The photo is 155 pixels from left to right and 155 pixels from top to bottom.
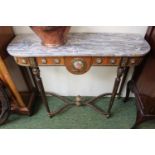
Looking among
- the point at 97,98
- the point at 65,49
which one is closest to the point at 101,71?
the point at 97,98

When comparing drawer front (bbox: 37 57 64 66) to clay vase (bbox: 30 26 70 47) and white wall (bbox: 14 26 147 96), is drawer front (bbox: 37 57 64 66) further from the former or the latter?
white wall (bbox: 14 26 147 96)

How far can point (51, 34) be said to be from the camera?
899 mm

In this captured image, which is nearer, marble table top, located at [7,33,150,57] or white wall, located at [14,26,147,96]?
A: marble table top, located at [7,33,150,57]

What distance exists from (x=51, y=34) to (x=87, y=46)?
0.24 m

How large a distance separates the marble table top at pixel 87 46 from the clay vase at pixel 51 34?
0.03m

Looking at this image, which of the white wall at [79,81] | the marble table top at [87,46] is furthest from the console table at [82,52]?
the white wall at [79,81]

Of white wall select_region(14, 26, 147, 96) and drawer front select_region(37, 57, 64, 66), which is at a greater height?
drawer front select_region(37, 57, 64, 66)

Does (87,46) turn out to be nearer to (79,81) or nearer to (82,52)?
(82,52)

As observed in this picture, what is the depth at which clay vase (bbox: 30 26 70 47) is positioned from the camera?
2.83 ft

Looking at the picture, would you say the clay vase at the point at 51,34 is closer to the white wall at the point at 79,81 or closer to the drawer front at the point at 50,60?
the drawer front at the point at 50,60

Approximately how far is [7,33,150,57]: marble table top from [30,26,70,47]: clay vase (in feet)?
0.10

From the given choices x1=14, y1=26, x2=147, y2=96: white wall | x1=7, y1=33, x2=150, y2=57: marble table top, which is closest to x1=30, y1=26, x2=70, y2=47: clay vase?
x1=7, y1=33, x2=150, y2=57: marble table top

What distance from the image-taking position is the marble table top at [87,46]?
0.92 meters
